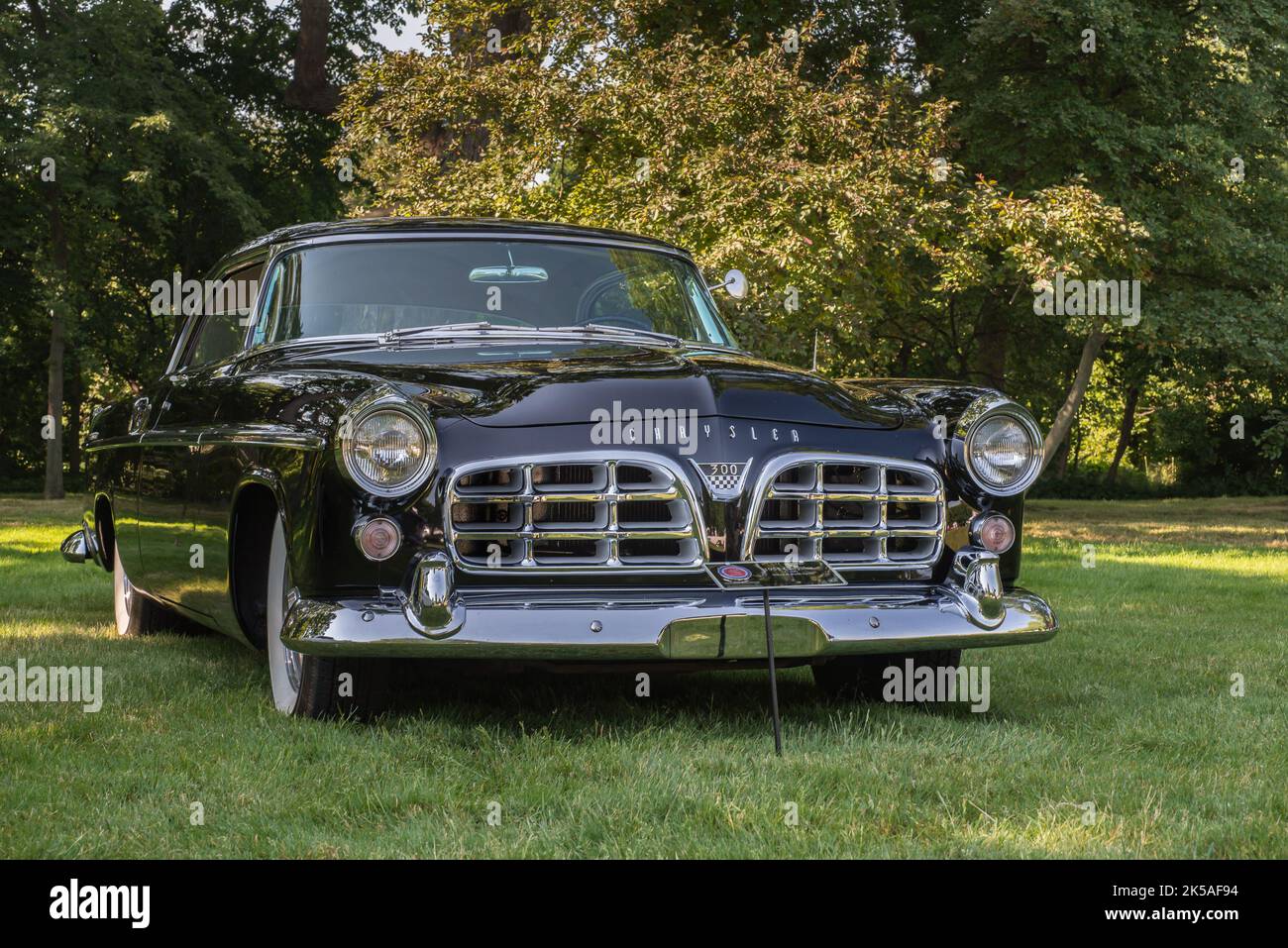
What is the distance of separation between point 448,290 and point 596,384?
1.41m

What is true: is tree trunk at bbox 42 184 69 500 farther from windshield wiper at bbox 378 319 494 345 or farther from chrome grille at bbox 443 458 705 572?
chrome grille at bbox 443 458 705 572

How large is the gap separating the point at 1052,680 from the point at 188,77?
22477 mm

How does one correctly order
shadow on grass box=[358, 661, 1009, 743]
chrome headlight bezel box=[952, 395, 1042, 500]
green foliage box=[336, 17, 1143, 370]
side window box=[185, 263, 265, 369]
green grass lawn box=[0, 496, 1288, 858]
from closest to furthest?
green grass lawn box=[0, 496, 1288, 858] < shadow on grass box=[358, 661, 1009, 743] < chrome headlight bezel box=[952, 395, 1042, 500] < side window box=[185, 263, 265, 369] < green foliage box=[336, 17, 1143, 370]

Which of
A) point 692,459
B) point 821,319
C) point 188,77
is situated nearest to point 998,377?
point 821,319

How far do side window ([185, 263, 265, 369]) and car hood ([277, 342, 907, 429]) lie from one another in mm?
1013

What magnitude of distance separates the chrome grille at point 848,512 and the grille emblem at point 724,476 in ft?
0.22

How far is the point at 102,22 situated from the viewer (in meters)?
22.4

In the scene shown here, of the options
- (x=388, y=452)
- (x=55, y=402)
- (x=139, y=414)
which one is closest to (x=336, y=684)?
(x=388, y=452)

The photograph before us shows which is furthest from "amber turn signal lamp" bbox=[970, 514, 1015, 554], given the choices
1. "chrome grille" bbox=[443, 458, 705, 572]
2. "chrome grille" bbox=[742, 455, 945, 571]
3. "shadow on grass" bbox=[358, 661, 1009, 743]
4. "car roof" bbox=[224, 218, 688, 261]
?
"car roof" bbox=[224, 218, 688, 261]

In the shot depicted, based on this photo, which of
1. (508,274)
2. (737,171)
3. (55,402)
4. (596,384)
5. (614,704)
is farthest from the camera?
(55,402)

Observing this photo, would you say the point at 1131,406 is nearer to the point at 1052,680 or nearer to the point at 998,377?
the point at 998,377

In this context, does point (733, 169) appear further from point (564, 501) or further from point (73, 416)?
point (73, 416)

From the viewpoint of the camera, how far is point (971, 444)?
15.6ft

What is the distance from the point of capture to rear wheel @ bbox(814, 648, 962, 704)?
5.07 metres
